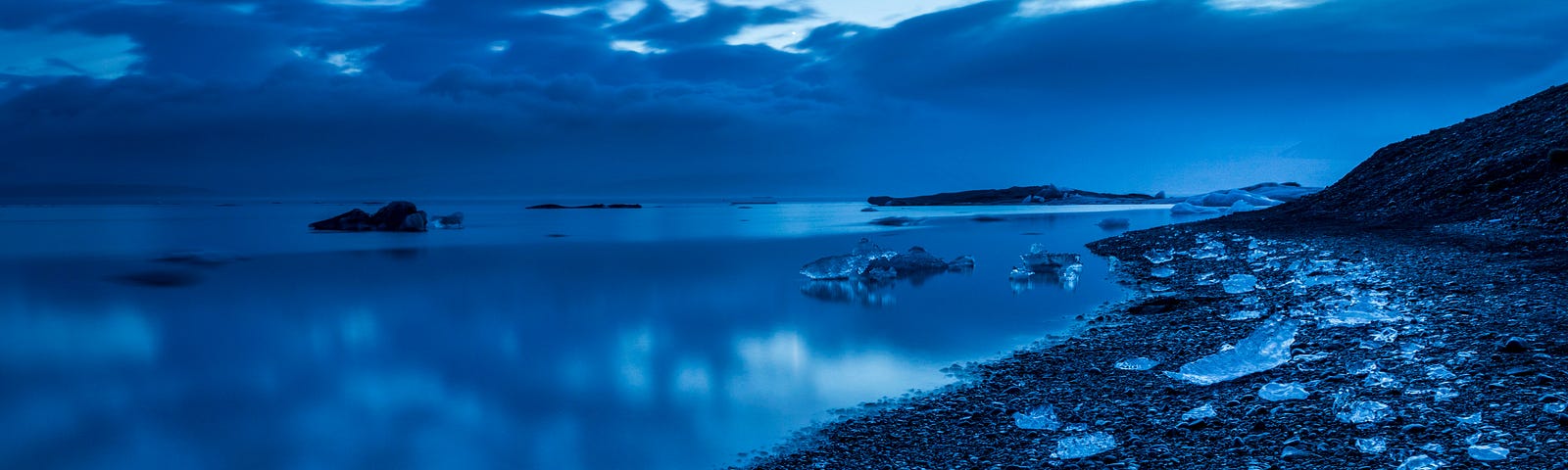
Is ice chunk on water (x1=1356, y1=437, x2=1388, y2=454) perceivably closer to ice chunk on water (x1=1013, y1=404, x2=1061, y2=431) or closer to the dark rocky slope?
ice chunk on water (x1=1013, y1=404, x2=1061, y2=431)

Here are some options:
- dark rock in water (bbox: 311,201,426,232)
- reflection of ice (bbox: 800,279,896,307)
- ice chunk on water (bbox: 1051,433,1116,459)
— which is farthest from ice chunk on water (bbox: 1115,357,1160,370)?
dark rock in water (bbox: 311,201,426,232)

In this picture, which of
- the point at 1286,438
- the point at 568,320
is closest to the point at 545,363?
the point at 568,320

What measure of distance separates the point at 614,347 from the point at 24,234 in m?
35.0

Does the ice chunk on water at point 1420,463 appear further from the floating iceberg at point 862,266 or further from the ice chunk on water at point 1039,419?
the floating iceberg at point 862,266

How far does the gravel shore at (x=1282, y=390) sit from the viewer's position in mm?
3467

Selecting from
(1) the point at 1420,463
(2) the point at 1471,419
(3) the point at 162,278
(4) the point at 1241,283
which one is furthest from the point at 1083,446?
(3) the point at 162,278

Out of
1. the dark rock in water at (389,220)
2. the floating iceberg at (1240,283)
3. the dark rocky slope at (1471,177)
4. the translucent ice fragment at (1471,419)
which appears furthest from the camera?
the dark rock in water at (389,220)

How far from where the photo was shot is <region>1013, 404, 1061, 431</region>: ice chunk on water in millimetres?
4312

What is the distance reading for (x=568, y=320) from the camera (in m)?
9.02

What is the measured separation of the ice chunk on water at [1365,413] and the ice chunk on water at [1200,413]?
1.86ft

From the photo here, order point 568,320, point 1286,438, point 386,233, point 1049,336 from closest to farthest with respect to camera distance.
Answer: point 1286,438
point 1049,336
point 568,320
point 386,233

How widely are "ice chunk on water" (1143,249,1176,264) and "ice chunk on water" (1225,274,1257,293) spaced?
3.73 meters

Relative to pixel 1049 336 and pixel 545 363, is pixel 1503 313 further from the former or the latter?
pixel 545 363

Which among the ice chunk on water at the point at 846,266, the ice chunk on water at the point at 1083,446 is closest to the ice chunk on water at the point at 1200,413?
the ice chunk on water at the point at 1083,446
